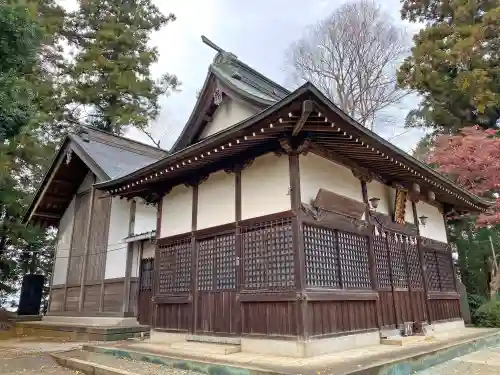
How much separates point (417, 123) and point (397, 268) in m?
12.5

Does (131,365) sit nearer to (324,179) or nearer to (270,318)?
(270,318)

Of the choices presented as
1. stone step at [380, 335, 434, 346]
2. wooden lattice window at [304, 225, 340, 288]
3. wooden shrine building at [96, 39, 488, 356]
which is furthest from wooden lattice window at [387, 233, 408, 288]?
wooden lattice window at [304, 225, 340, 288]

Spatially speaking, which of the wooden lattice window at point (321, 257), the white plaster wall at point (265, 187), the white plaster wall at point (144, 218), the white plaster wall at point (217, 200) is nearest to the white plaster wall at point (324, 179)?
the white plaster wall at point (265, 187)

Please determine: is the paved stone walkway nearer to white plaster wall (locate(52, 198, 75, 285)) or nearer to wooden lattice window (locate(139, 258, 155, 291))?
wooden lattice window (locate(139, 258, 155, 291))

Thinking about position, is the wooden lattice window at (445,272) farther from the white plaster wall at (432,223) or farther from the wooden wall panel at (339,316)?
the wooden wall panel at (339,316)

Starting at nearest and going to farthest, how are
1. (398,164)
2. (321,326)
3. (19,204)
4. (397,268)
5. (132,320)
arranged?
(321,326), (398,164), (397,268), (132,320), (19,204)

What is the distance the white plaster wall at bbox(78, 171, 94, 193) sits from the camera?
1270cm

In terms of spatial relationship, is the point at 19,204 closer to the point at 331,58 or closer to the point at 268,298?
the point at 268,298

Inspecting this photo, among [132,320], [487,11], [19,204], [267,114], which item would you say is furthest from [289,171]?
[487,11]

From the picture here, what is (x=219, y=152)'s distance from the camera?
6258 millimetres

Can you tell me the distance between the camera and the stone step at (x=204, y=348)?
19.2 ft

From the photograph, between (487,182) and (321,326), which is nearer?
(321,326)

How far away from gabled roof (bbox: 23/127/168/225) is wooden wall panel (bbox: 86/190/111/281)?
1090 mm

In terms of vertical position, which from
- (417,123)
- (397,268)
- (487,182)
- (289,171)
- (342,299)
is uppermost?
(417,123)
